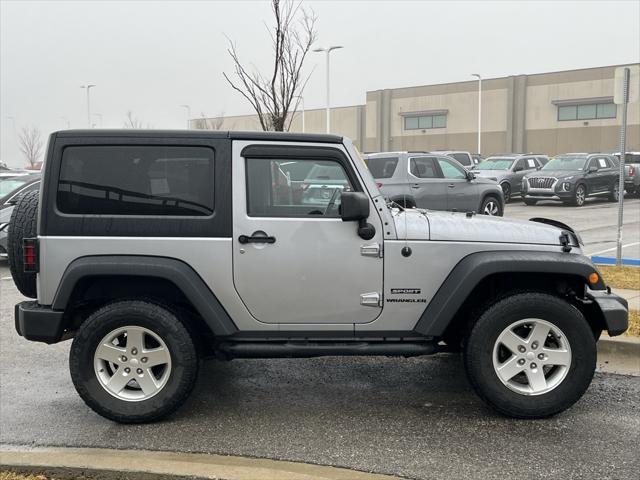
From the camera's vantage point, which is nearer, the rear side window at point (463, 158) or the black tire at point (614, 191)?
the black tire at point (614, 191)

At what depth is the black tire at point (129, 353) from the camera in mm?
4445

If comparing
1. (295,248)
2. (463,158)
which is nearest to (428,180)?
(295,248)

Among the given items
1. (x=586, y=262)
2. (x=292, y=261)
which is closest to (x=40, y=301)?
(x=292, y=261)

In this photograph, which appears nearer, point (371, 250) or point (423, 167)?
point (371, 250)

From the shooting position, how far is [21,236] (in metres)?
4.65

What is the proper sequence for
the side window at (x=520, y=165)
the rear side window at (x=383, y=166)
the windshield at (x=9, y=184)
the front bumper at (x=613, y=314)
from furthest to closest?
the side window at (x=520, y=165)
the rear side window at (x=383, y=166)
the windshield at (x=9, y=184)
the front bumper at (x=613, y=314)

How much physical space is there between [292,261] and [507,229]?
57.9 inches

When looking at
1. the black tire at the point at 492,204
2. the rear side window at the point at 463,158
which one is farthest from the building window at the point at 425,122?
the black tire at the point at 492,204

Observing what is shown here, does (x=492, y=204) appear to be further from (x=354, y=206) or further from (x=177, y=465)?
(x=177, y=465)

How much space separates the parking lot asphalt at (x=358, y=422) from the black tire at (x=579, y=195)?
1698 centimetres

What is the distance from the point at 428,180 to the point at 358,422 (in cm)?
1056

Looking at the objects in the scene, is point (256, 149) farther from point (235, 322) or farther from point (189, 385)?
point (189, 385)

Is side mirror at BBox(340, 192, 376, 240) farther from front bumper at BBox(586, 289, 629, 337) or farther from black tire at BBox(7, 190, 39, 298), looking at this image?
A: black tire at BBox(7, 190, 39, 298)

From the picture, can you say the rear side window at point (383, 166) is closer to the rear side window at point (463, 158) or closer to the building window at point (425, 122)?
the rear side window at point (463, 158)
